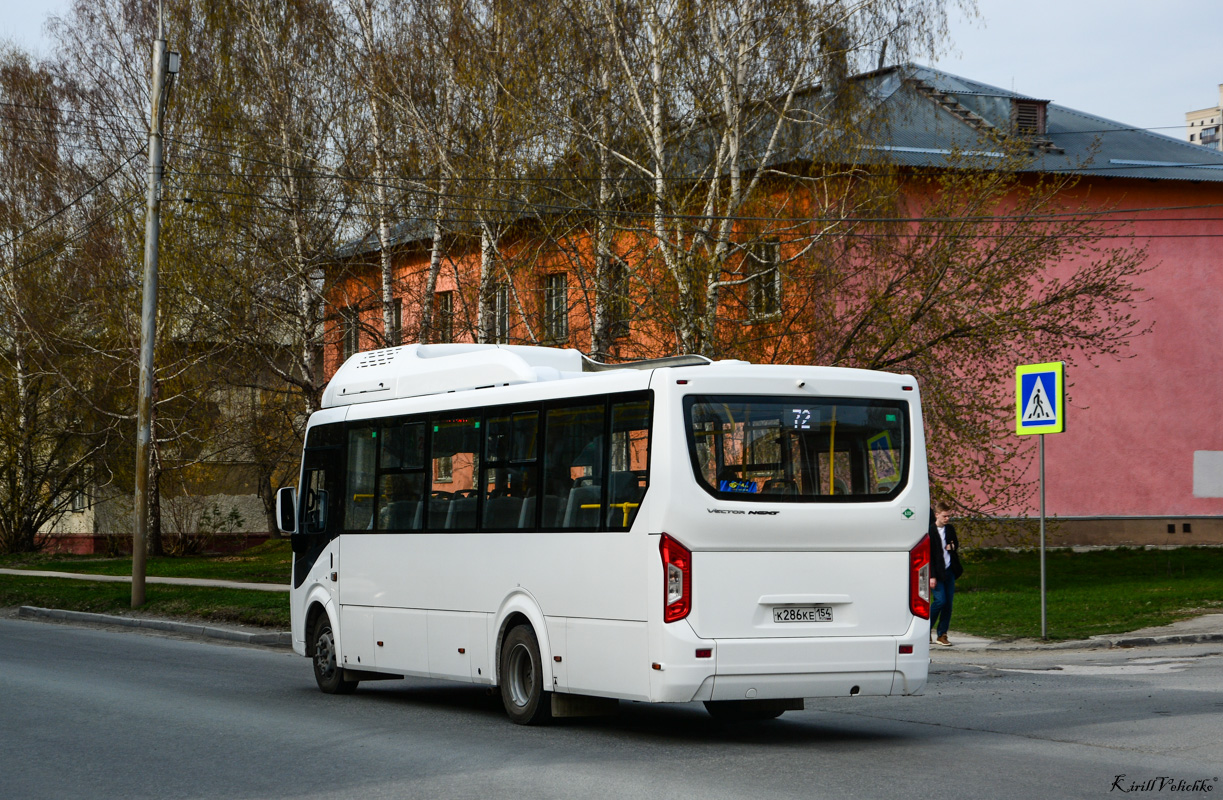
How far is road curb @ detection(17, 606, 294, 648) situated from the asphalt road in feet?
14.8

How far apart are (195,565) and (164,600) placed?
37.9 feet

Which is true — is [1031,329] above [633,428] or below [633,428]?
above

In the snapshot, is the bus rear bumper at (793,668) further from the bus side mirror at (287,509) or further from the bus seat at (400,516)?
the bus side mirror at (287,509)

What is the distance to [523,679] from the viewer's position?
35.7 ft

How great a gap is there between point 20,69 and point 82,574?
Answer: 51.3 feet

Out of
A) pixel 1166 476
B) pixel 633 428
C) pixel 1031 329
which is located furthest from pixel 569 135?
pixel 1166 476

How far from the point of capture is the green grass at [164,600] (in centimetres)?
2169

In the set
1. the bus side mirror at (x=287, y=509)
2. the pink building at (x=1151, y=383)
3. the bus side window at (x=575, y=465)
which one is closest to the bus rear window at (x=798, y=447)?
the bus side window at (x=575, y=465)

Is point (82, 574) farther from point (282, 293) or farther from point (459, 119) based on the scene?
point (459, 119)

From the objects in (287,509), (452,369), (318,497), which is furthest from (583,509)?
(287,509)

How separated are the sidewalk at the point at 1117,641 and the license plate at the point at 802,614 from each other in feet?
23.8

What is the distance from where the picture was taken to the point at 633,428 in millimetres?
9789

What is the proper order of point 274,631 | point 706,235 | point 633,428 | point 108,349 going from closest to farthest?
point 633,428
point 274,631
point 706,235
point 108,349

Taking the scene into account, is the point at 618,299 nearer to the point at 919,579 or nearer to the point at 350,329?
the point at 350,329
